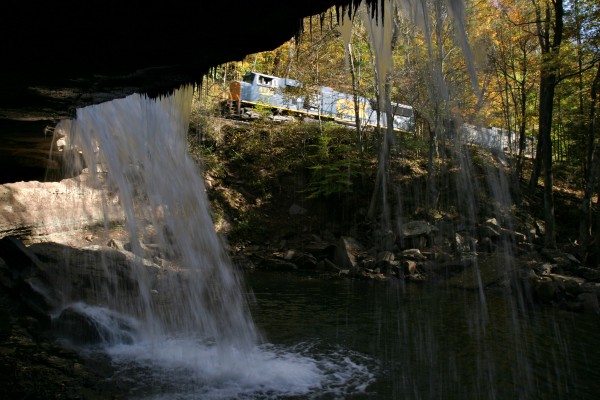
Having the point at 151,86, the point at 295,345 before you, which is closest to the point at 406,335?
the point at 295,345

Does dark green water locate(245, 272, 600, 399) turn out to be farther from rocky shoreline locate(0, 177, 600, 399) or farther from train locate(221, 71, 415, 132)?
train locate(221, 71, 415, 132)

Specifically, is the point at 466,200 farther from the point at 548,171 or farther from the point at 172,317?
the point at 172,317

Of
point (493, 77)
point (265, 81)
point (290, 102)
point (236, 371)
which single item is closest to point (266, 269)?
point (236, 371)

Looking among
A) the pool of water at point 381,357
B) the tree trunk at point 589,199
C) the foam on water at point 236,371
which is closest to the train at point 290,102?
the tree trunk at point 589,199

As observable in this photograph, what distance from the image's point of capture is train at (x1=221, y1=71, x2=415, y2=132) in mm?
25688

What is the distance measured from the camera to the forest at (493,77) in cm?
1769

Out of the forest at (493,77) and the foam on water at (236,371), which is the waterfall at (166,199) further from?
the forest at (493,77)

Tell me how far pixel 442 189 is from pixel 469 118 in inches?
167

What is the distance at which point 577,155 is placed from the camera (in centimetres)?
2433

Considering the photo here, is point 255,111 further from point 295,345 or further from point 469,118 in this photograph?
point 295,345

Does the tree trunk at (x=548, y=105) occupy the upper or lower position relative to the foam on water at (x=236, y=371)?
upper

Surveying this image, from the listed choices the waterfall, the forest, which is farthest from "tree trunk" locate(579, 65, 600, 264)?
the waterfall

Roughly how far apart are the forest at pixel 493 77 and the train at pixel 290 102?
90 cm

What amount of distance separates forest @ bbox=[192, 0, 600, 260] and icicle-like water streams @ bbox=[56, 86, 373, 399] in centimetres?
858
